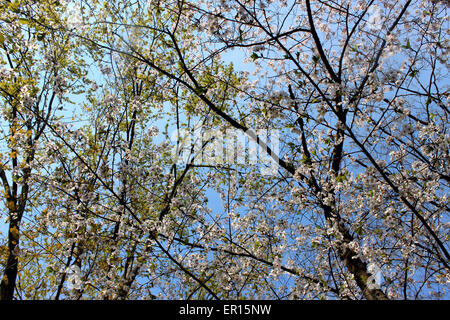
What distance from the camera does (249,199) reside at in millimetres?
5395

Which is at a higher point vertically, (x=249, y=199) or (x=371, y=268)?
(x=249, y=199)

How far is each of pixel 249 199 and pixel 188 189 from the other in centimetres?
119

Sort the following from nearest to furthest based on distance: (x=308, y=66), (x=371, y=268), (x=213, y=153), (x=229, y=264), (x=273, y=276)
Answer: (x=371, y=268) < (x=273, y=276) < (x=229, y=264) < (x=308, y=66) < (x=213, y=153)

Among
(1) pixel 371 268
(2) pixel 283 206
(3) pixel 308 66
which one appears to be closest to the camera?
(1) pixel 371 268

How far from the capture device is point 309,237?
494 cm

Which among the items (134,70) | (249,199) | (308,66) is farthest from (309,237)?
(134,70)

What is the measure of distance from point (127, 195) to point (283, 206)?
2.79 metres

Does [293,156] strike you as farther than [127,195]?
Yes

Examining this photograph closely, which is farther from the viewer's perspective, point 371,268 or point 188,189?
point 188,189

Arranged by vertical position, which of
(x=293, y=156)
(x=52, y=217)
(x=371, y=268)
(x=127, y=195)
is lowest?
(x=371, y=268)

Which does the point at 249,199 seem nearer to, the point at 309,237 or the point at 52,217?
the point at 309,237

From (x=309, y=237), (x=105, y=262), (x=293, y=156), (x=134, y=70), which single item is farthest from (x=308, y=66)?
(x=105, y=262)

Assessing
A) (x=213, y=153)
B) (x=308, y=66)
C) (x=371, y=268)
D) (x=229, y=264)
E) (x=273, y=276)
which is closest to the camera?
(x=371, y=268)

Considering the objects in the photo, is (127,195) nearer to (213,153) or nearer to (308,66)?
(213,153)
